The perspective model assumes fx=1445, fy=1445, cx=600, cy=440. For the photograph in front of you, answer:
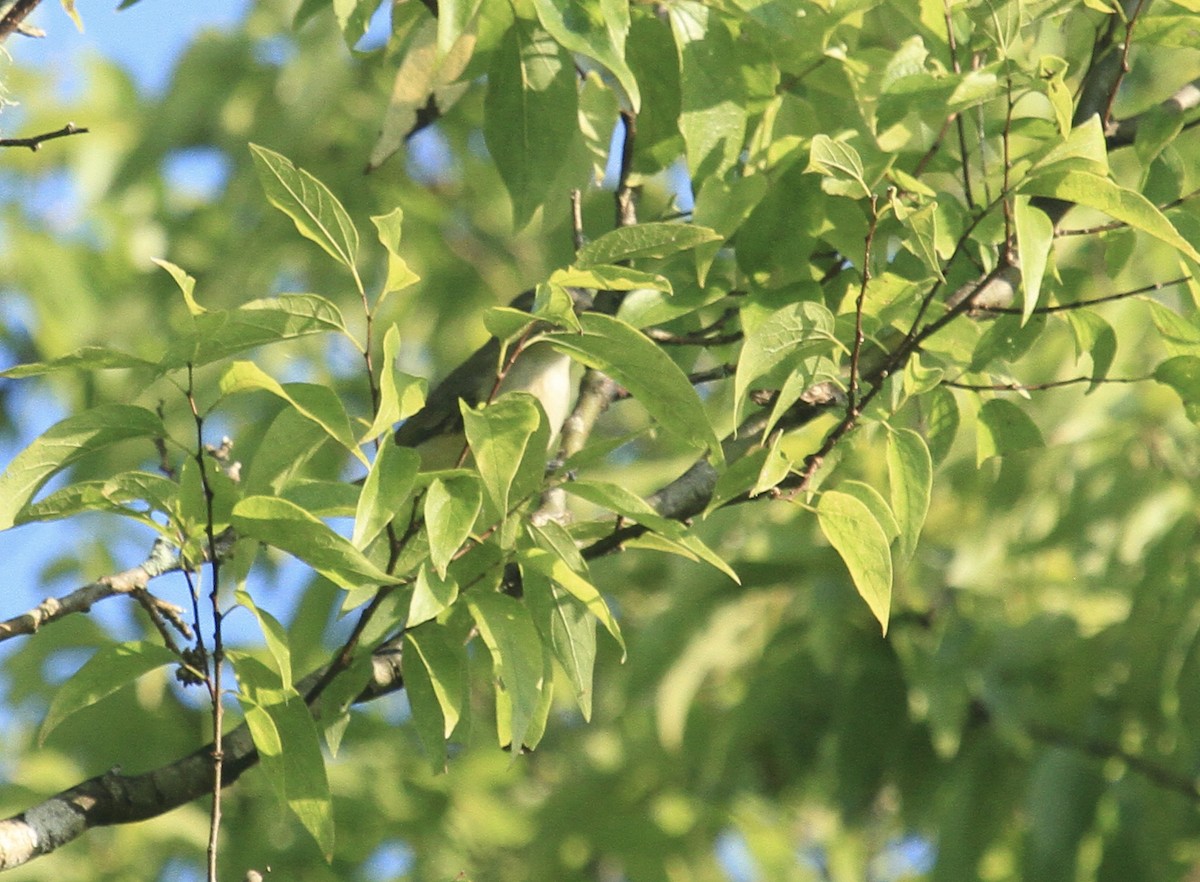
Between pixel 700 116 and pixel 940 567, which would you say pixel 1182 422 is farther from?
pixel 700 116

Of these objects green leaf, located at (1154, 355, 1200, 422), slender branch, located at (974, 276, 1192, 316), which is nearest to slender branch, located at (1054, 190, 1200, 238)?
slender branch, located at (974, 276, 1192, 316)

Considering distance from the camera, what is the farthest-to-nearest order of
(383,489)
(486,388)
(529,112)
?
1. (486,388)
2. (529,112)
3. (383,489)

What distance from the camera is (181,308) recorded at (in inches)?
196

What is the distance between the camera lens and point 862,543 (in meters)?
1.76

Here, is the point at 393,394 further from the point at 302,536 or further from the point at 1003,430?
the point at 1003,430

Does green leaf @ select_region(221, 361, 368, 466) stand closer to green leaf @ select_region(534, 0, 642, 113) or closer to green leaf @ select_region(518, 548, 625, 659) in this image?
green leaf @ select_region(518, 548, 625, 659)

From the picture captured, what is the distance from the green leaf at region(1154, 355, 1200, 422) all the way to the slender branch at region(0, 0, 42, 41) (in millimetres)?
1542

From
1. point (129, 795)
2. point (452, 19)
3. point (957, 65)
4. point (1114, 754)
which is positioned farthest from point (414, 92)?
point (1114, 754)

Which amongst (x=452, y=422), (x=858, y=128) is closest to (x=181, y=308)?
(x=452, y=422)

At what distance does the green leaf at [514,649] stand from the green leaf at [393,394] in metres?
0.28

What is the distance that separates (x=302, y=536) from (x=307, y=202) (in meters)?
0.39

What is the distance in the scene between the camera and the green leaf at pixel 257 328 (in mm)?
1616

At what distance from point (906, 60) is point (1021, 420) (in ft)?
1.73

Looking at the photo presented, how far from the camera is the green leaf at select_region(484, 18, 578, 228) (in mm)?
2238
